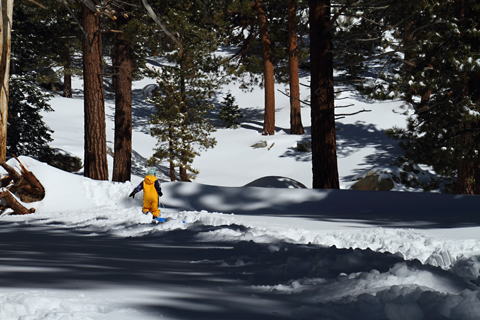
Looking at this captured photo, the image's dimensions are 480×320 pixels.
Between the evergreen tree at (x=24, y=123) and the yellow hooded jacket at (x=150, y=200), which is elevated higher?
the evergreen tree at (x=24, y=123)

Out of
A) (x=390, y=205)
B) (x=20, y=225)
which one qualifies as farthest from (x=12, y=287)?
(x=390, y=205)

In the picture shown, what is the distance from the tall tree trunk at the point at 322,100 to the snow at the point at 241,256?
77 centimetres

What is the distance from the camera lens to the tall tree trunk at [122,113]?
489 inches

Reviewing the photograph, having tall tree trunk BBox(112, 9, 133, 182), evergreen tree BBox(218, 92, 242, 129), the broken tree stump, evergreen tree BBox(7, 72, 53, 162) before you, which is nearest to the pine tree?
evergreen tree BBox(7, 72, 53, 162)

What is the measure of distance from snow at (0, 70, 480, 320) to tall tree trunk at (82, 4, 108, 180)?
1767mm

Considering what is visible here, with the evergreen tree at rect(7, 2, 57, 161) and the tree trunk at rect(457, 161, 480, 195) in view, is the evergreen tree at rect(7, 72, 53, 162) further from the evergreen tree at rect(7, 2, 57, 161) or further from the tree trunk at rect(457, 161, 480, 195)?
the tree trunk at rect(457, 161, 480, 195)

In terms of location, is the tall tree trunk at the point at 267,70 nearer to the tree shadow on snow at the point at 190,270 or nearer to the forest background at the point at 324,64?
the forest background at the point at 324,64

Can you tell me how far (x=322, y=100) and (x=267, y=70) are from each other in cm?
1584

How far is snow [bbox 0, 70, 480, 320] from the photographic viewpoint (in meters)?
2.09

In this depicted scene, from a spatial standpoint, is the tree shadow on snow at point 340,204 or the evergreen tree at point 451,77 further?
the evergreen tree at point 451,77

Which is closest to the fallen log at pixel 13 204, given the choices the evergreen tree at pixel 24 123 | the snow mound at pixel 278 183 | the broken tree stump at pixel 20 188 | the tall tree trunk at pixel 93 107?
the broken tree stump at pixel 20 188

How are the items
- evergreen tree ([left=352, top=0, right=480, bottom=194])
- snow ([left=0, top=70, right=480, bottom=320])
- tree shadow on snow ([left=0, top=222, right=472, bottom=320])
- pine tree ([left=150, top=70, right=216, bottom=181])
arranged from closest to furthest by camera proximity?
1. snow ([left=0, top=70, right=480, bottom=320])
2. tree shadow on snow ([left=0, top=222, right=472, bottom=320])
3. evergreen tree ([left=352, top=0, right=480, bottom=194])
4. pine tree ([left=150, top=70, right=216, bottom=181])

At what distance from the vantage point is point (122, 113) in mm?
12602

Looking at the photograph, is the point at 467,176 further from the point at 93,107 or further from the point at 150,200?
the point at 93,107
